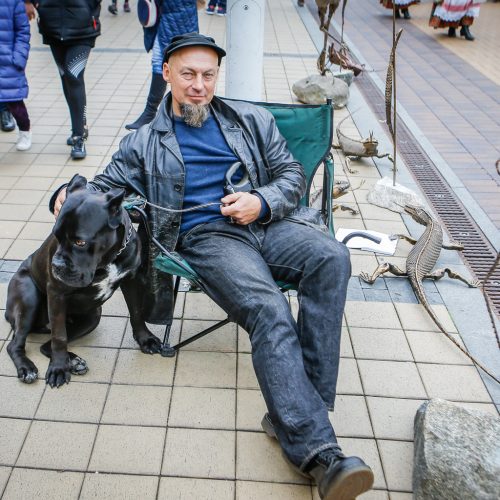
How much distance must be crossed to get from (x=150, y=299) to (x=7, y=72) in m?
2.98

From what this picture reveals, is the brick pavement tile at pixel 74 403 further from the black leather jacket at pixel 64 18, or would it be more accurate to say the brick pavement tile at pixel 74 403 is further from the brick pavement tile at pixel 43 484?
the black leather jacket at pixel 64 18

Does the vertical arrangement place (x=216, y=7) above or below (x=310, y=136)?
below

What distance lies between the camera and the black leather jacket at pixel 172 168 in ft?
9.09

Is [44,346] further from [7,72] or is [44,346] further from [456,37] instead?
[456,37]

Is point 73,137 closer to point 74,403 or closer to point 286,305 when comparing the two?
point 74,403

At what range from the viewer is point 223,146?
2.90 meters

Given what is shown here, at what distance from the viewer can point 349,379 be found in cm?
Answer: 290

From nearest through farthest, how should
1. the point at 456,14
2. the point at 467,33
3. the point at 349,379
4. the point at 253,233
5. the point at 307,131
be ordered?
1. the point at 253,233
2. the point at 349,379
3. the point at 307,131
4. the point at 456,14
5. the point at 467,33

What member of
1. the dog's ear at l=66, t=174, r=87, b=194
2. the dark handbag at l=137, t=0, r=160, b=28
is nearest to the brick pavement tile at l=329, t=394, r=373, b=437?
the dog's ear at l=66, t=174, r=87, b=194

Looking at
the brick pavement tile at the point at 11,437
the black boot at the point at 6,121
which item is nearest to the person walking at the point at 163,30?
the black boot at the point at 6,121

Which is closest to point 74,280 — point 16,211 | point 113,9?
point 16,211

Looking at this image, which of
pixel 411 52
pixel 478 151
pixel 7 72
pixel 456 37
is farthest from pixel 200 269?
pixel 456 37

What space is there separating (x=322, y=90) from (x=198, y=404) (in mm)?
4923

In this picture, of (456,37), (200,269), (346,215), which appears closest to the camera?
(200,269)
